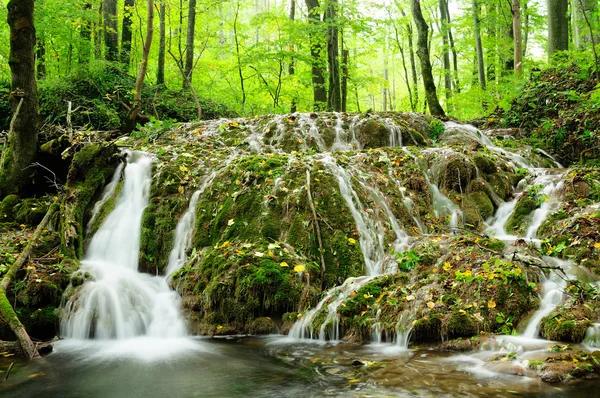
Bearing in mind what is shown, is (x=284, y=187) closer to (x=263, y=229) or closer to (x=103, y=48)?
(x=263, y=229)

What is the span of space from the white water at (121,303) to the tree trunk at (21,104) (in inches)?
81.8

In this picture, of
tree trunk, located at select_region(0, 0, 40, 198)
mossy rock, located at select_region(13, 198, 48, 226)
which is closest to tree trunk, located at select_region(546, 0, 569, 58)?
tree trunk, located at select_region(0, 0, 40, 198)

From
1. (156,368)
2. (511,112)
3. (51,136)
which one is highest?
(511,112)

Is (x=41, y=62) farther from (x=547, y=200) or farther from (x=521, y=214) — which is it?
(x=547, y=200)

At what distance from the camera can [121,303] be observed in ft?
18.3

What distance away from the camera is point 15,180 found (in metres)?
7.54

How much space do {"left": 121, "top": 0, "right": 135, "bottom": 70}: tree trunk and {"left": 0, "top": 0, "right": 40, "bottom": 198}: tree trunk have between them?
8828 millimetres

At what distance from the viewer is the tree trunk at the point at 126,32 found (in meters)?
15.9

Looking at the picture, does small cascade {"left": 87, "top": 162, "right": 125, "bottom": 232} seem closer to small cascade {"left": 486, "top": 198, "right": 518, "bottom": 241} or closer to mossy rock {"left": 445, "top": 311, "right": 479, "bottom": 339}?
mossy rock {"left": 445, "top": 311, "right": 479, "bottom": 339}

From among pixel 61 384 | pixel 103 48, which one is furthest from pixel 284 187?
pixel 103 48

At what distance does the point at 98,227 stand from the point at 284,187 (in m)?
3.15

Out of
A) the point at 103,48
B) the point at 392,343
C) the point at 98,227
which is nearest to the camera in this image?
the point at 392,343

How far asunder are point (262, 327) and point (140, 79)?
770cm

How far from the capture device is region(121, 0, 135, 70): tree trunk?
1589 centimetres
